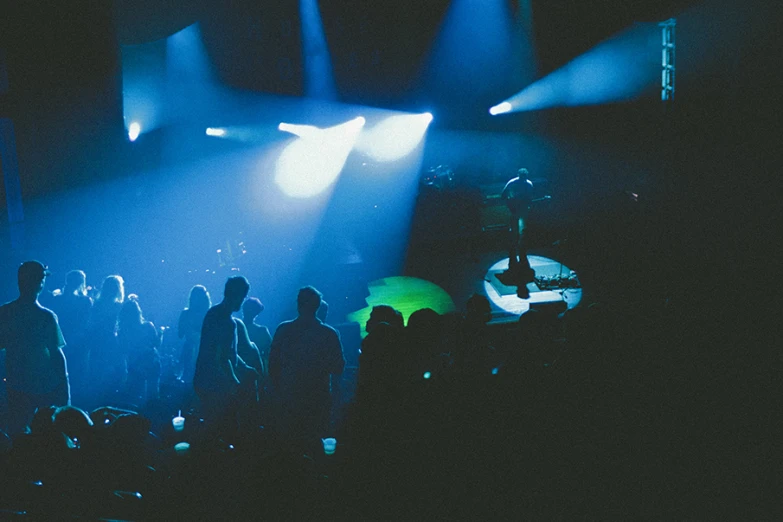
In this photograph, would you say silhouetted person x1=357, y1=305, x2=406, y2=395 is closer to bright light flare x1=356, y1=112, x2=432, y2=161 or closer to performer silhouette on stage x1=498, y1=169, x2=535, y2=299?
performer silhouette on stage x1=498, y1=169, x2=535, y2=299

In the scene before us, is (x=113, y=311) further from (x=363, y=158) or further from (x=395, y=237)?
(x=363, y=158)

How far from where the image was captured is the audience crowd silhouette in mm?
2902

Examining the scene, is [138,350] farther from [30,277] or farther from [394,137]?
[394,137]

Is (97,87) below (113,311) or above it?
above

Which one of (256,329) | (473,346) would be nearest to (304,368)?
(256,329)

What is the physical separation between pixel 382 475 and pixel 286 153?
10.5 meters

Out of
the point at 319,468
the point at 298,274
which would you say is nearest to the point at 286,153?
the point at 298,274

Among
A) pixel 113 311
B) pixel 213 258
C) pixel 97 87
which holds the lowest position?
pixel 113 311

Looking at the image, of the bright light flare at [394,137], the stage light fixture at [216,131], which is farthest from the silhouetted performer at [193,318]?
the bright light flare at [394,137]

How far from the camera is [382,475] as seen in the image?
122 inches

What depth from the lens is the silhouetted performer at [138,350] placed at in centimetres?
452

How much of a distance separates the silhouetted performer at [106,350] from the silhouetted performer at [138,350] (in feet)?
0.18

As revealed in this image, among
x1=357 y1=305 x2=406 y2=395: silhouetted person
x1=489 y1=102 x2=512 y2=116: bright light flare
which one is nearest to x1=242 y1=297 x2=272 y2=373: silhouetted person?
x1=357 y1=305 x2=406 y2=395: silhouetted person

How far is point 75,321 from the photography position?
4.71 metres
